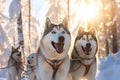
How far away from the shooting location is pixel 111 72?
10148 millimetres

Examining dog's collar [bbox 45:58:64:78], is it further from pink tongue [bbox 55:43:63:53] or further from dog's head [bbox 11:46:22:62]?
dog's head [bbox 11:46:22:62]

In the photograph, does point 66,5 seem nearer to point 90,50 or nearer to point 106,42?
point 106,42

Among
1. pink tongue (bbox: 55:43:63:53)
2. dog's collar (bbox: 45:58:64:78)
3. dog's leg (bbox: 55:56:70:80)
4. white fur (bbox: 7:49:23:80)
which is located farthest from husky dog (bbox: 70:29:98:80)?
white fur (bbox: 7:49:23:80)

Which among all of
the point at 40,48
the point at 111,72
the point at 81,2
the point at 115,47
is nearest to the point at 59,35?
the point at 40,48

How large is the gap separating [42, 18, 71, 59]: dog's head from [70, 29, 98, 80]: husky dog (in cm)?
44


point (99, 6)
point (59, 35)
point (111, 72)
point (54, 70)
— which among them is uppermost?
point (59, 35)

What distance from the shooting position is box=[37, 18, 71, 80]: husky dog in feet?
22.6

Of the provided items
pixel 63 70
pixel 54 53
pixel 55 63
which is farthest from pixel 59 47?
pixel 63 70

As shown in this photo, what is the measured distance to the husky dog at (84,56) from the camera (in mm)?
7320

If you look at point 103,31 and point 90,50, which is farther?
point 103,31

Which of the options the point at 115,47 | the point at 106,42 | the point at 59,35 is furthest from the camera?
the point at 106,42

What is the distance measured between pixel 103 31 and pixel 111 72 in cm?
2525

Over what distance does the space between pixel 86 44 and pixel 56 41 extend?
66cm

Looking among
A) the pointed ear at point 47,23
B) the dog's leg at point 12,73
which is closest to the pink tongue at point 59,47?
the pointed ear at point 47,23
